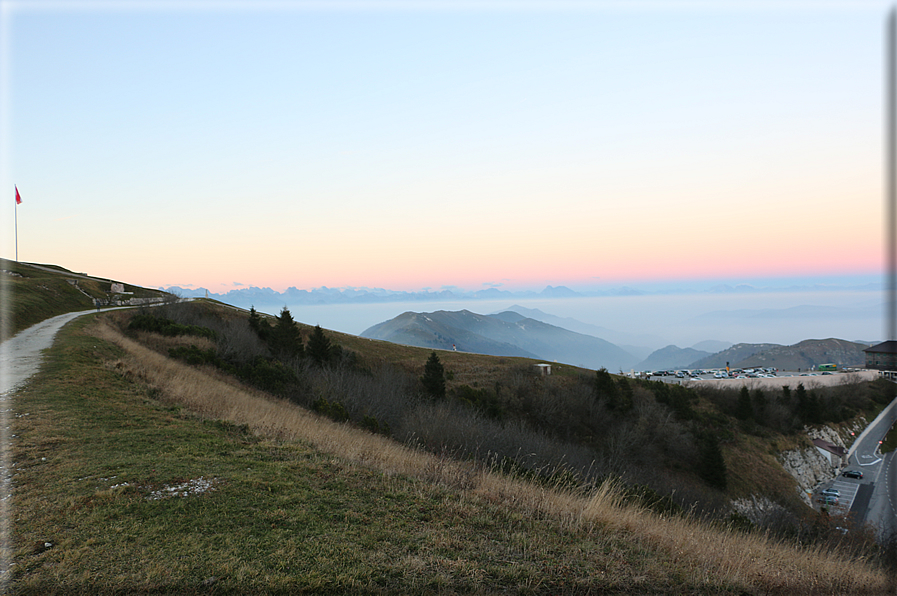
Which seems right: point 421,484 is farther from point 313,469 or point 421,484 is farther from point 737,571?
point 737,571

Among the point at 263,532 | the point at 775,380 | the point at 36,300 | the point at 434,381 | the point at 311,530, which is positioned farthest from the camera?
the point at 775,380

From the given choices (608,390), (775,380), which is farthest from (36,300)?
(775,380)

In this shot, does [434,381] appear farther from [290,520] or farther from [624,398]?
[290,520]

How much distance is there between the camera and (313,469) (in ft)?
24.4

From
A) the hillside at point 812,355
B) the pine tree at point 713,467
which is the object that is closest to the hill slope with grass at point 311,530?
the pine tree at point 713,467

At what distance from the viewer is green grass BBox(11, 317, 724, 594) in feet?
13.0

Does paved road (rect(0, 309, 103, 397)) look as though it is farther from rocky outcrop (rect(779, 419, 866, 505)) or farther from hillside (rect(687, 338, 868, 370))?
hillside (rect(687, 338, 868, 370))

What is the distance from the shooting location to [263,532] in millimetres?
4895

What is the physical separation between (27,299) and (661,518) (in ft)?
147

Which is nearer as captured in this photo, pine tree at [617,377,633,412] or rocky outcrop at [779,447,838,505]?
pine tree at [617,377,633,412]

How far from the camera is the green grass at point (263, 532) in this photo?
3955mm

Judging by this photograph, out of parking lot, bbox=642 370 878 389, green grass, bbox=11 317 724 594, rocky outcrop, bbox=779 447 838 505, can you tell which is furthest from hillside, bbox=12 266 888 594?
parking lot, bbox=642 370 878 389

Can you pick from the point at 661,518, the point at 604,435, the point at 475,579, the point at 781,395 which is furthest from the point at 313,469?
the point at 781,395

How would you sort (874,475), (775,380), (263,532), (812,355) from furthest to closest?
1. (812,355)
2. (775,380)
3. (874,475)
4. (263,532)
